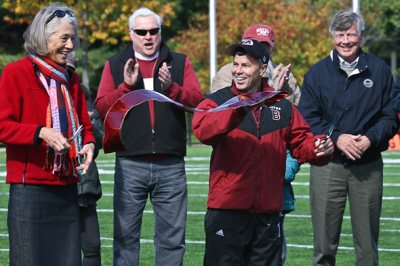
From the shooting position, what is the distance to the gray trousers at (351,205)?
30.1 ft

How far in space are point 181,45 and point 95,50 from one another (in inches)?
181

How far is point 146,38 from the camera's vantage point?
8820 mm

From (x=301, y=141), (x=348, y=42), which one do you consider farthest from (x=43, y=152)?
(x=348, y=42)

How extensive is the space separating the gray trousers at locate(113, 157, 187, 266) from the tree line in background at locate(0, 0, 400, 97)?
27.7 metres

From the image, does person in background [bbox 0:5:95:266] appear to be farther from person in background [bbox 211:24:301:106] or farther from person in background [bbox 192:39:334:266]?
person in background [bbox 211:24:301:106]

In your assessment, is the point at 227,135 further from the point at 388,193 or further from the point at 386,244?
the point at 388,193

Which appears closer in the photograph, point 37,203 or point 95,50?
point 37,203

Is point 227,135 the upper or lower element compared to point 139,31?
lower

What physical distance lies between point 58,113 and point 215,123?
998mm

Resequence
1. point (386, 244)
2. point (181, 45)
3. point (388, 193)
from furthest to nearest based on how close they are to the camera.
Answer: point (181, 45)
point (388, 193)
point (386, 244)

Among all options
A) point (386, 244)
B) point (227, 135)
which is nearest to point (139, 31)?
point (227, 135)

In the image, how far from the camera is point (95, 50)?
171 feet

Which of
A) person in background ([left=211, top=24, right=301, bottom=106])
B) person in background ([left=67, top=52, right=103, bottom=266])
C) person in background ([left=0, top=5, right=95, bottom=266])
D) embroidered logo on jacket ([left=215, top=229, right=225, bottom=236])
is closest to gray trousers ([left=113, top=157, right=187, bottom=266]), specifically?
person in background ([left=67, top=52, right=103, bottom=266])

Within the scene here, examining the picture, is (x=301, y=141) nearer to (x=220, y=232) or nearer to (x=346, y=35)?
(x=220, y=232)
